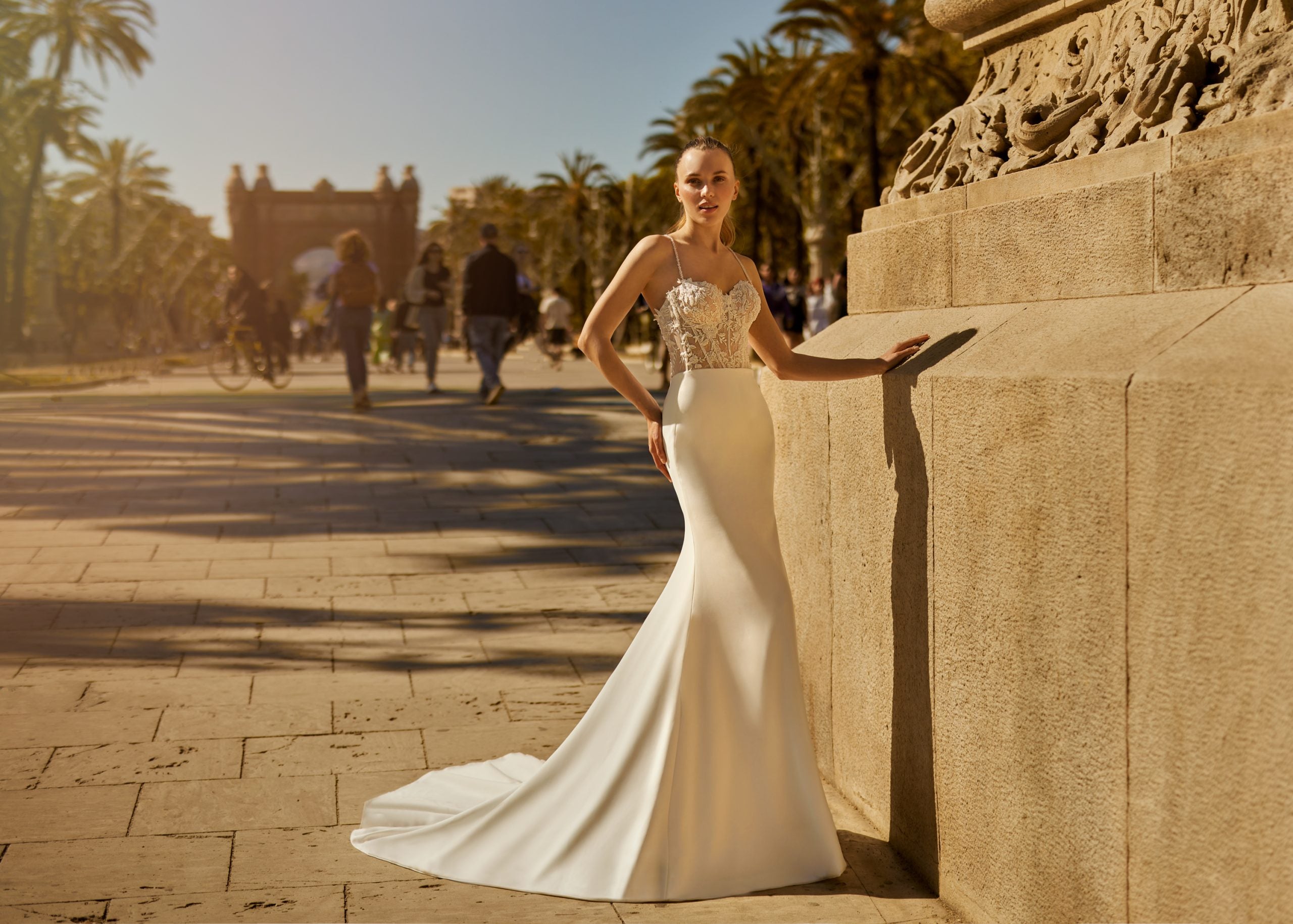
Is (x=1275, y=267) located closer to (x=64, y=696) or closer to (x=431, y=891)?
(x=431, y=891)

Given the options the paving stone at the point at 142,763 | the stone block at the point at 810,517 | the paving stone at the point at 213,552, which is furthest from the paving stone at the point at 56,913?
the paving stone at the point at 213,552

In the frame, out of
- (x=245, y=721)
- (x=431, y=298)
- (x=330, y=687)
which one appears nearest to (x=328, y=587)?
(x=330, y=687)

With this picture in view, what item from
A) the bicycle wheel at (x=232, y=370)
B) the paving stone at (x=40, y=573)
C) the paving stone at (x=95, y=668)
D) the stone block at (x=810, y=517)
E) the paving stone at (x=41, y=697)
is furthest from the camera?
the bicycle wheel at (x=232, y=370)

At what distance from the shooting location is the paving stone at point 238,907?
343 cm

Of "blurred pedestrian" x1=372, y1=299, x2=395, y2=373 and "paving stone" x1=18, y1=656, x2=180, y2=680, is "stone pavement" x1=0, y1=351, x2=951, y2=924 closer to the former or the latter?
"paving stone" x1=18, y1=656, x2=180, y2=680

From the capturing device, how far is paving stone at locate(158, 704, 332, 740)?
505cm

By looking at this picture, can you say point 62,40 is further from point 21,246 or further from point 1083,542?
point 1083,542

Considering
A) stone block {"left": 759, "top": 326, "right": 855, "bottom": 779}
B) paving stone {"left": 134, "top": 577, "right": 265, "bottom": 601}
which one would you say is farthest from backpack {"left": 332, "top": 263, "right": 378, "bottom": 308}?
stone block {"left": 759, "top": 326, "right": 855, "bottom": 779}

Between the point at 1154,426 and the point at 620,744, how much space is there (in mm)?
1745

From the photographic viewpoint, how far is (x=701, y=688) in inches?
143

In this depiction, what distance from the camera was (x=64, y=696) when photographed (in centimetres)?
551

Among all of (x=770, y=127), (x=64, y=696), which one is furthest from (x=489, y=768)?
(x=770, y=127)

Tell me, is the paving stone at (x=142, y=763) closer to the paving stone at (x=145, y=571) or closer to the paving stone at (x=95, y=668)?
the paving stone at (x=95, y=668)

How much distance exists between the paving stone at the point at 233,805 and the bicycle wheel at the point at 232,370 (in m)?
18.9
